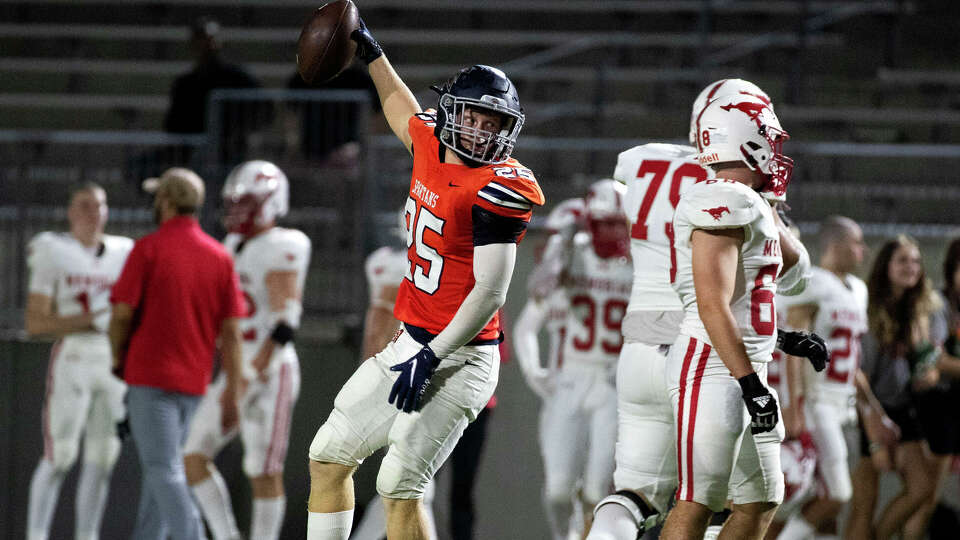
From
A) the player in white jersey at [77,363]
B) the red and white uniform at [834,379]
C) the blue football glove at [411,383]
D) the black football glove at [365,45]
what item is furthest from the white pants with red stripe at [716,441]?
the player in white jersey at [77,363]

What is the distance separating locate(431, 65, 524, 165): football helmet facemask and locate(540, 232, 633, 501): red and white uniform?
2.62 metres

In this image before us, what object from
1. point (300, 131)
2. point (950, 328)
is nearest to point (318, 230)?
point (300, 131)

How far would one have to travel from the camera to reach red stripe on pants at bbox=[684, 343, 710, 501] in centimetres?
385

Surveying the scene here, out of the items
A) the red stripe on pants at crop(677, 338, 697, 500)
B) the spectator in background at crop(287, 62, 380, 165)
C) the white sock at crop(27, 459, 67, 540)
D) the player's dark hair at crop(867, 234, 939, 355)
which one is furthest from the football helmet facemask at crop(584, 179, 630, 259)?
the white sock at crop(27, 459, 67, 540)

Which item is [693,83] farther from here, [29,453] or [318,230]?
A: [29,453]

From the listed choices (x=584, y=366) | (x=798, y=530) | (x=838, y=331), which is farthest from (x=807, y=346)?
(x=798, y=530)

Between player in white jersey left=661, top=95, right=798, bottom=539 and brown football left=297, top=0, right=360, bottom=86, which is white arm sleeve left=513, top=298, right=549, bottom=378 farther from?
player in white jersey left=661, top=95, right=798, bottom=539

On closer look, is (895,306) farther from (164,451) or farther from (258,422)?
(164,451)

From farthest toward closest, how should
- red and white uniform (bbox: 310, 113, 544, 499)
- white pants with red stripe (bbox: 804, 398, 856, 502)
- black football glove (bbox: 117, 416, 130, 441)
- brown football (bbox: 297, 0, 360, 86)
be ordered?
white pants with red stripe (bbox: 804, 398, 856, 502) < black football glove (bbox: 117, 416, 130, 441) < brown football (bbox: 297, 0, 360, 86) < red and white uniform (bbox: 310, 113, 544, 499)

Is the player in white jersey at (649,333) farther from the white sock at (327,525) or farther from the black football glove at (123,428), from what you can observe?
the black football glove at (123,428)

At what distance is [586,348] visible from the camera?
21.6ft

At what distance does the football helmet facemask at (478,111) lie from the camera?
398 cm

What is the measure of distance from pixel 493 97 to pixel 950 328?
14.5 ft

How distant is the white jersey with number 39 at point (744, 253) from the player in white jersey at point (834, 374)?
2.57m
